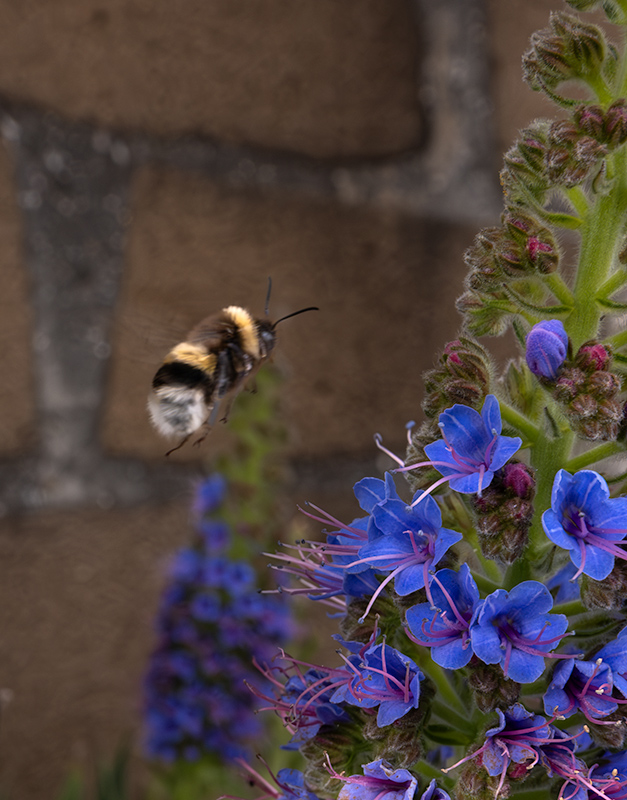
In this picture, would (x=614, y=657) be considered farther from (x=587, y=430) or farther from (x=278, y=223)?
(x=278, y=223)

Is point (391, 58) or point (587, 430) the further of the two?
point (391, 58)

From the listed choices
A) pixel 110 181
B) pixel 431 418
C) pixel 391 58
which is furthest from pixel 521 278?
pixel 391 58

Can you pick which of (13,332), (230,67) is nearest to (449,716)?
(13,332)

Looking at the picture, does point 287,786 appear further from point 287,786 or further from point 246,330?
point 246,330

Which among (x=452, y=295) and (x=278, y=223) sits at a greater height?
(x=278, y=223)

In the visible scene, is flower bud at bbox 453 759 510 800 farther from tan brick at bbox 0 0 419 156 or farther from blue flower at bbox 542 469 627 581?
tan brick at bbox 0 0 419 156

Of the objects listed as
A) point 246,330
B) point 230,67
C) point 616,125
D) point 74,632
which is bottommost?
point 74,632

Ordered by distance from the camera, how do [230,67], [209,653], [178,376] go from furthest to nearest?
1. [230,67]
2. [209,653]
3. [178,376]

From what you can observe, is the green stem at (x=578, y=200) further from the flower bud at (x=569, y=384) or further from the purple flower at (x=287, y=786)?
the purple flower at (x=287, y=786)
